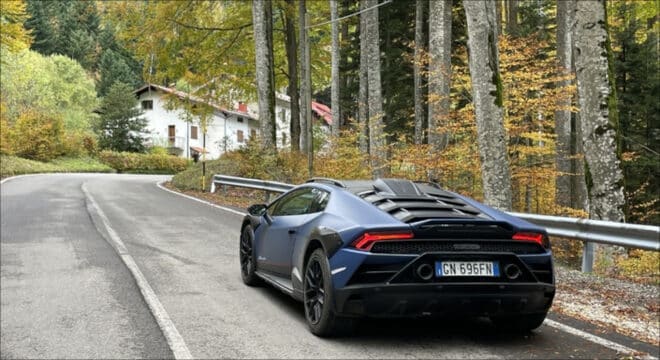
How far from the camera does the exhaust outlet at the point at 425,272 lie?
439 centimetres

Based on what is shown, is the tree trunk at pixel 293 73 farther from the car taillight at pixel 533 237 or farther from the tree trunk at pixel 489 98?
the car taillight at pixel 533 237

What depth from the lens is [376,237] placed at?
447cm

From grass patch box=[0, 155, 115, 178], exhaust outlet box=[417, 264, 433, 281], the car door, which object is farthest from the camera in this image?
grass patch box=[0, 155, 115, 178]

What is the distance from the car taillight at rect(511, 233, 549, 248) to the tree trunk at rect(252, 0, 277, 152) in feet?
55.1

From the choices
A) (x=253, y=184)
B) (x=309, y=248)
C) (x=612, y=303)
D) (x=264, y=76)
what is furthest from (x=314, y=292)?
(x=264, y=76)

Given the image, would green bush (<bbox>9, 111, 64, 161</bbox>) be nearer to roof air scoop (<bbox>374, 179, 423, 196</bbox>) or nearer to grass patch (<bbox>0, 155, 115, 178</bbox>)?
grass patch (<bbox>0, 155, 115, 178</bbox>)

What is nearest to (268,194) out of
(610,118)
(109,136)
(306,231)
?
(610,118)

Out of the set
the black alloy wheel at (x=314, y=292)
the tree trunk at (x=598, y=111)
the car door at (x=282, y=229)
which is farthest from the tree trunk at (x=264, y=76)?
the black alloy wheel at (x=314, y=292)

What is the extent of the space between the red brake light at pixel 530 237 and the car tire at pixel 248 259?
3.30 meters

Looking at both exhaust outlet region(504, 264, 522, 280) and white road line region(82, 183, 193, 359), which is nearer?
exhaust outlet region(504, 264, 522, 280)

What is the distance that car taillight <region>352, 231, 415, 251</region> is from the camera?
4.45 meters

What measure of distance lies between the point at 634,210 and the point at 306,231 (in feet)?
51.7

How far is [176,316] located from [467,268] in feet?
9.60

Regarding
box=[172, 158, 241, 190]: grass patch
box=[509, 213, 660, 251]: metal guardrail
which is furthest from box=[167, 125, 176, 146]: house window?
box=[509, 213, 660, 251]: metal guardrail
